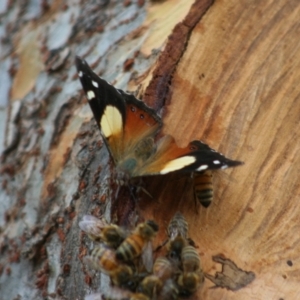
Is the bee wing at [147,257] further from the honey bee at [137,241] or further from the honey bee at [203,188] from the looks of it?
the honey bee at [203,188]

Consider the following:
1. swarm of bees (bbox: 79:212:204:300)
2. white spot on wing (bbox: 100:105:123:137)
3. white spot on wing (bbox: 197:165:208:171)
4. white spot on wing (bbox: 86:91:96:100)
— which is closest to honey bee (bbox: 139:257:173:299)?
swarm of bees (bbox: 79:212:204:300)

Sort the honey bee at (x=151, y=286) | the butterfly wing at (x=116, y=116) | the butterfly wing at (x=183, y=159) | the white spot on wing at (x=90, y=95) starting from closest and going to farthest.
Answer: the honey bee at (x=151, y=286) < the butterfly wing at (x=183, y=159) < the butterfly wing at (x=116, y=116) < the white spot on wing at (x=90, y=95)

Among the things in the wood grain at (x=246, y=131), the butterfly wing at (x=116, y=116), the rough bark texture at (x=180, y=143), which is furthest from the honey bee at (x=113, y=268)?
the butterfly wing at (x=116, y=116)

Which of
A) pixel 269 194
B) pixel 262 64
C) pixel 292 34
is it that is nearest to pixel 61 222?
pixel 269 194

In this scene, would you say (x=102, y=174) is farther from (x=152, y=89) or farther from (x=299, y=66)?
(x=299, y=66)

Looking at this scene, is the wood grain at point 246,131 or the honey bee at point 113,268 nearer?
the honey bee at point 113,268

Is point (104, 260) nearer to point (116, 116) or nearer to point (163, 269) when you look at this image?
point (163, 269)

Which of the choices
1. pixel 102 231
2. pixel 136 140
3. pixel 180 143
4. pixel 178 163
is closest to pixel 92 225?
pixel 102 231

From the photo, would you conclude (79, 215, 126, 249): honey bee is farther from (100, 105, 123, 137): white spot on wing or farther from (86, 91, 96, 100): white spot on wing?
(86, 91, 96, 100): white spot on wing
